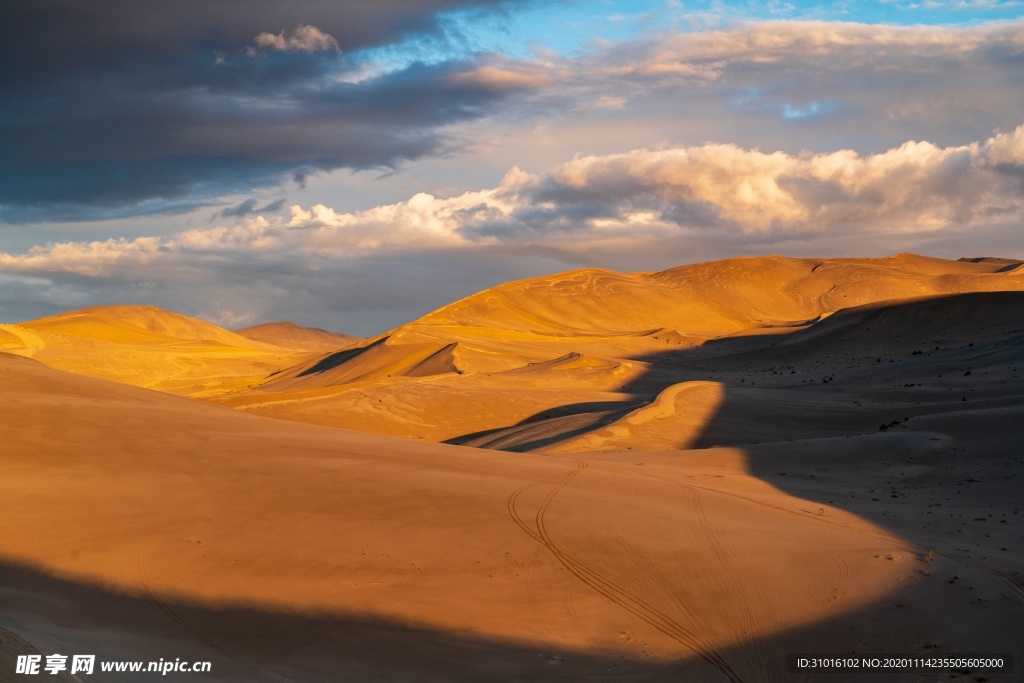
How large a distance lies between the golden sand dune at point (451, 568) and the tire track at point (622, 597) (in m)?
0.03

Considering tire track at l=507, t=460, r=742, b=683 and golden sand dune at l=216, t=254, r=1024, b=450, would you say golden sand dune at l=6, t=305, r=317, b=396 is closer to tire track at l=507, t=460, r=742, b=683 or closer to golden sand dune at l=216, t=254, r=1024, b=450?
golden sand dune at l=216, t=254, r=1024, b=450

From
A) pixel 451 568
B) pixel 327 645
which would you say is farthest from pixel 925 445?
pixel 327 645

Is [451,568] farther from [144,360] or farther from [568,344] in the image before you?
[144,360]

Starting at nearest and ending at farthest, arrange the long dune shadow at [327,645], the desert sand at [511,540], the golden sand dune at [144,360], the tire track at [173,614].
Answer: the long dune shadow at [327,645]
the tire track at [173,614]
the desert sand at [511,540]
the golden sand dune at [144,360]

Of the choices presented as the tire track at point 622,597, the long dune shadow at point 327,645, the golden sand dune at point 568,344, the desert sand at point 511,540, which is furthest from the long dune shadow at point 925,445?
the golden sand dune at point 568,344

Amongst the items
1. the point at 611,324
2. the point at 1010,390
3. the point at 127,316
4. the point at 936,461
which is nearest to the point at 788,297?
the point at 611,324

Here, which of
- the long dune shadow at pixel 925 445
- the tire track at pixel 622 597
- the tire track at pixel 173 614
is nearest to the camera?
the tire track at pixel 173 614

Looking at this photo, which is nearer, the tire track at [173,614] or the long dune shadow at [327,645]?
the long dune shadow at [327,645]

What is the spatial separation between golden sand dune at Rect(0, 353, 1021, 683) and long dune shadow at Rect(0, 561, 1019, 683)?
3cm

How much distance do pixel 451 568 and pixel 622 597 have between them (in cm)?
200

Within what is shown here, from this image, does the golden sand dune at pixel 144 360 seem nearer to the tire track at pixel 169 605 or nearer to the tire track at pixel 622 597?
the tire track at pixel 169 605

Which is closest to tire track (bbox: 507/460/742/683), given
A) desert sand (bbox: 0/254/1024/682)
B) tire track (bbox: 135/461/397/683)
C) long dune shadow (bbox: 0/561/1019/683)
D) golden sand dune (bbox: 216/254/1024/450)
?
desert sand (bbox: 0/254/1024/682)

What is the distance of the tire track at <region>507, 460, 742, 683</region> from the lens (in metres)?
8.16

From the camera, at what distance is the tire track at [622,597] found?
8.16 meters
